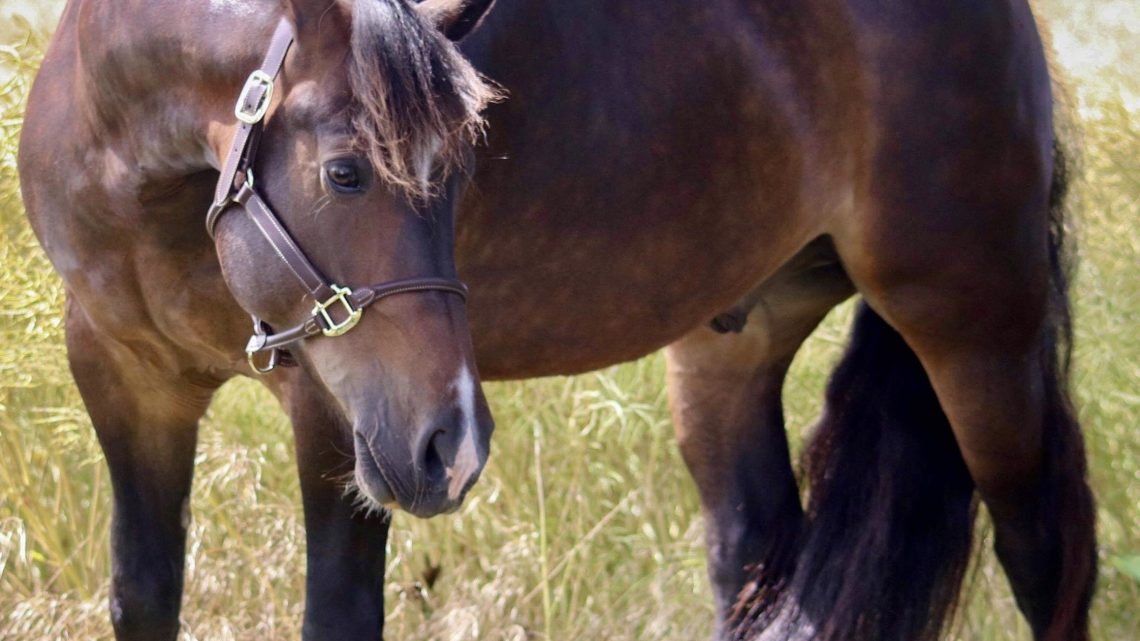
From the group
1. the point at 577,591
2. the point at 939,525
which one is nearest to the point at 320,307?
the point at 939,525

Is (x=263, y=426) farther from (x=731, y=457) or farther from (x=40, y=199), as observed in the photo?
(x=40, y=199)

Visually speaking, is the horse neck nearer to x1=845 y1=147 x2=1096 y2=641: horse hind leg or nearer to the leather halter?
the leather halter

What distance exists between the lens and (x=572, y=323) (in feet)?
8.07

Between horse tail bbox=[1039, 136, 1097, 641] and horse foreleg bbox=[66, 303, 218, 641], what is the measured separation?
5.55ft

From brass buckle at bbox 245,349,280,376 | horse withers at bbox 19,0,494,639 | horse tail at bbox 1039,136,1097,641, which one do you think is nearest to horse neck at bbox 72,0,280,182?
horse withers at bbox 19,0,494,639

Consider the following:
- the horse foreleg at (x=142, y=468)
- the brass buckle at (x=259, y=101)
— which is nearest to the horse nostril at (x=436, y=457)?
the brass buckle at (x=259, y=101)

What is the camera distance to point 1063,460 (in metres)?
2.96

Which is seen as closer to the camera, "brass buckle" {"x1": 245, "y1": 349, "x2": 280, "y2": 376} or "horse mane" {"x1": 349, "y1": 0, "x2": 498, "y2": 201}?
"horse mane" {"x1": 349, "y1": 0, "x2": 498, "y2": 201}

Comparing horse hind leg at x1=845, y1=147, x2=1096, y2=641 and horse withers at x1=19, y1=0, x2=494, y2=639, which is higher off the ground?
horse withers at x1=19, y1=0, x2=494, y2=639

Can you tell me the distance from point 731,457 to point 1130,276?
1.42 metres

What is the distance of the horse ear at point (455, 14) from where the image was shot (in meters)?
1.87

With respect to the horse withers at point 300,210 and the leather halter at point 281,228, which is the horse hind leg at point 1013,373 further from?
the leather halter at point 281,228

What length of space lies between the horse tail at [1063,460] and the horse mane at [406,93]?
5.36 ft

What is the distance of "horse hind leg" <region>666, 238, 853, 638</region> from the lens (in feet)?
10.6
